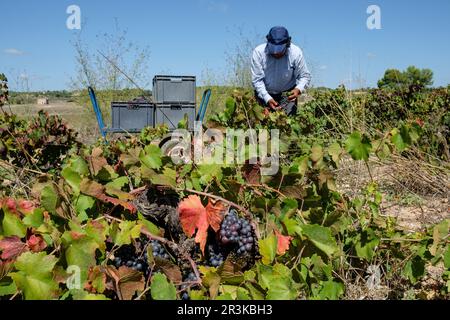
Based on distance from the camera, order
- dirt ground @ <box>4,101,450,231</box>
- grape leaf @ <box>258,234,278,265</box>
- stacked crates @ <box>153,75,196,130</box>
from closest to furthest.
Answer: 1. grape leaf @ <box>258,234,278,265</box>
2. dirt ground @ <box>4,101,450,231</box>
3. stacked crates @ <box>153,75,196,130</box>

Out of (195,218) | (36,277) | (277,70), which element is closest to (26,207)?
(36,277)

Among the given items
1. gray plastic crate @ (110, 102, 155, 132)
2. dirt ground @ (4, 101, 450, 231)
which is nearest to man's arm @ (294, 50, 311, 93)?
dirt ground @ (4, 101, 450, 231)

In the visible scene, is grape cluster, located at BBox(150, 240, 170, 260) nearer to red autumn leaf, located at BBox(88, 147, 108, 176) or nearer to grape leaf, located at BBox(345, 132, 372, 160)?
red autumn leaf, located at BBox(88, 147, 108, 176)

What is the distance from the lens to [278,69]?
17.0 ft

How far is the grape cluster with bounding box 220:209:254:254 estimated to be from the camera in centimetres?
153

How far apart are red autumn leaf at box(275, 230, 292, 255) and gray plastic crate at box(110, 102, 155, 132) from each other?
4936 mm

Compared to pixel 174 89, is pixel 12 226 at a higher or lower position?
lower

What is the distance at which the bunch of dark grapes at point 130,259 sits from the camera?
1466 mm

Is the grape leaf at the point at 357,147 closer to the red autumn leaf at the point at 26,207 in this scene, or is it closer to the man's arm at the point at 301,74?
the red autumn leaf at the point at 26,207

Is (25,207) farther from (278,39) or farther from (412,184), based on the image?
(278,39)

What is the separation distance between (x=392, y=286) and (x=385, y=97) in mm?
4943

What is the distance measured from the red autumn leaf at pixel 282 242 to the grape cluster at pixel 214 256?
206 mm

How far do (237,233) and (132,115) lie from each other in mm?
5063
